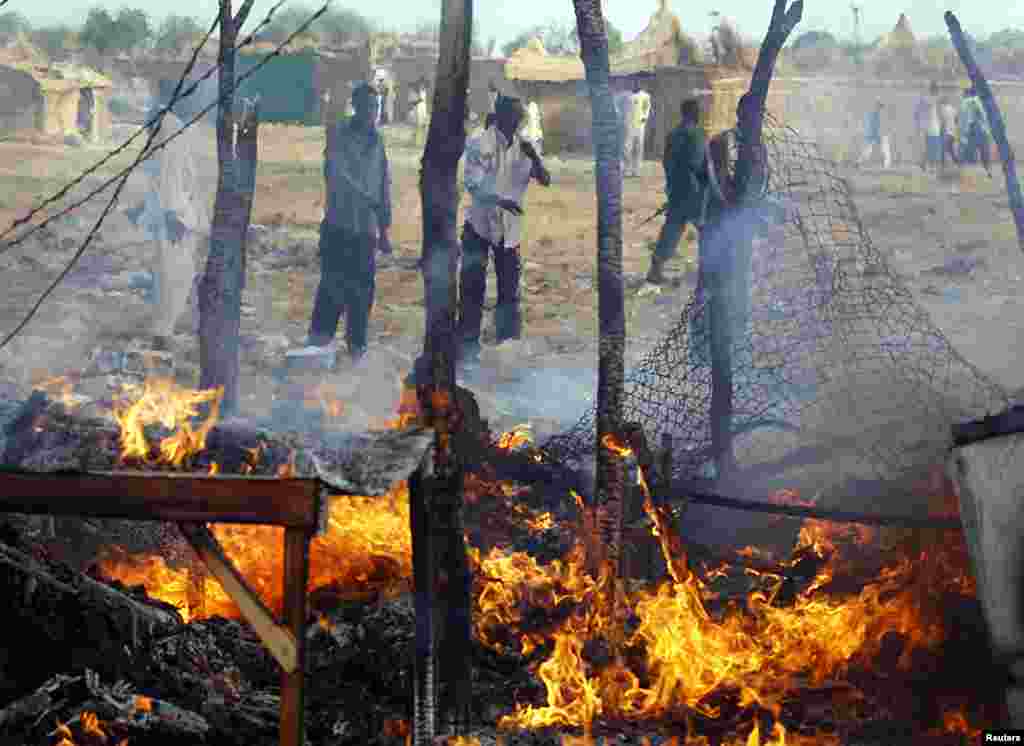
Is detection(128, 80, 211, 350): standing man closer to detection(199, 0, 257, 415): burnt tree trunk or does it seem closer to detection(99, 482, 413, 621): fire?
detection(199, 0, 257, 415): burnt tree trunk

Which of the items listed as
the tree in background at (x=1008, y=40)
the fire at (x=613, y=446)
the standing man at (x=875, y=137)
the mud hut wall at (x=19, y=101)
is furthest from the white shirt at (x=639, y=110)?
the fire at (x=613, y=446)

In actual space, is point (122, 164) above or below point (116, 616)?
above

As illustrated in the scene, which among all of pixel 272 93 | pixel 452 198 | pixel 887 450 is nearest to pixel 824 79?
pixel 272 93

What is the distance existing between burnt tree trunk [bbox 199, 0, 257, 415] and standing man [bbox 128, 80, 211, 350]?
2.12 metres

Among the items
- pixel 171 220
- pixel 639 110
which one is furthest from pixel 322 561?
pixel 639 110

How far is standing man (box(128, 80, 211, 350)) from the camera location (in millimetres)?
11906

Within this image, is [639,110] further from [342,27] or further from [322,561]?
[322,561]

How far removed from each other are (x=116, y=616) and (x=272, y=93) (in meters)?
20.5

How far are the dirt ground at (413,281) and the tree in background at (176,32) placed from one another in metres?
6.48

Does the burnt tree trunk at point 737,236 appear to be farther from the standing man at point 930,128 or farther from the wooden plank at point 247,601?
the standing man at point 930,128

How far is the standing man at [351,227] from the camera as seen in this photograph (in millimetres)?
11750

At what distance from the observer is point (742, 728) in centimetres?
597

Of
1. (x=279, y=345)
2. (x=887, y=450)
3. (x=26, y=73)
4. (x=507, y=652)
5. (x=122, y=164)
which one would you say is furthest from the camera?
(x=26, y=73)

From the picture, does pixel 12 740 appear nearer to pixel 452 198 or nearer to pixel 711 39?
pixel 452 198
